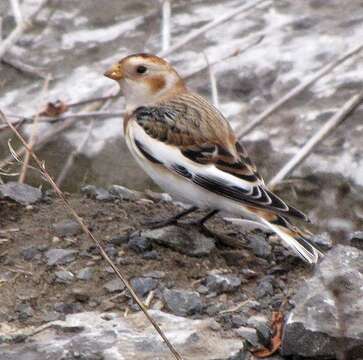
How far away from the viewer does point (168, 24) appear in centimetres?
727

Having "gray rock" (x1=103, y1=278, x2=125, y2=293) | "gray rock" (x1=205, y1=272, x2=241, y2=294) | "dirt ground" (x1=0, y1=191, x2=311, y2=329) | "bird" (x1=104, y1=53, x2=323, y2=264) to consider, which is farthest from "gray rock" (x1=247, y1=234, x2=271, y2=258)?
"gray rock" (x1=103, y1=278, x2=125, y2=293)

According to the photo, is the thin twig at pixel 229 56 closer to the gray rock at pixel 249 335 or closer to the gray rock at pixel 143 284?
the gray rock at pixel 143 284

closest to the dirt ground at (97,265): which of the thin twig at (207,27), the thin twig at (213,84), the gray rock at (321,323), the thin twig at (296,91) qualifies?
the gray rock at (321,323)

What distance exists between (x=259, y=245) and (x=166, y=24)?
2.27 metres

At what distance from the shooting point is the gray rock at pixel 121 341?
13.5ft

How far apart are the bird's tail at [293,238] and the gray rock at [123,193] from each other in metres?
0.93

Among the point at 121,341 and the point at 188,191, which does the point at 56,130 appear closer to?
the point at 188,191

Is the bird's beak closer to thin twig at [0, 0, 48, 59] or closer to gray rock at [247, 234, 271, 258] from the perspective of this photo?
gray rock at [247, 234, 271, 258]

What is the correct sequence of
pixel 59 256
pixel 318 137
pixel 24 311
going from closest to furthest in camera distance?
1. pixel 24 311
2. pixel 59 256
3. pixel 318 137

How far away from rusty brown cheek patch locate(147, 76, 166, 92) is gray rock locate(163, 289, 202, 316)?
1363mm

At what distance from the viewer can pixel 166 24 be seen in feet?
23.8

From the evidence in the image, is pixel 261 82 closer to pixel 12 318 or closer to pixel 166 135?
pixel 166 135

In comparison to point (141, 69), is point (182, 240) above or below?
below

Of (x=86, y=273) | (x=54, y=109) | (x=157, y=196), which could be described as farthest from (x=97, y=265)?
(x=54, y=109)
